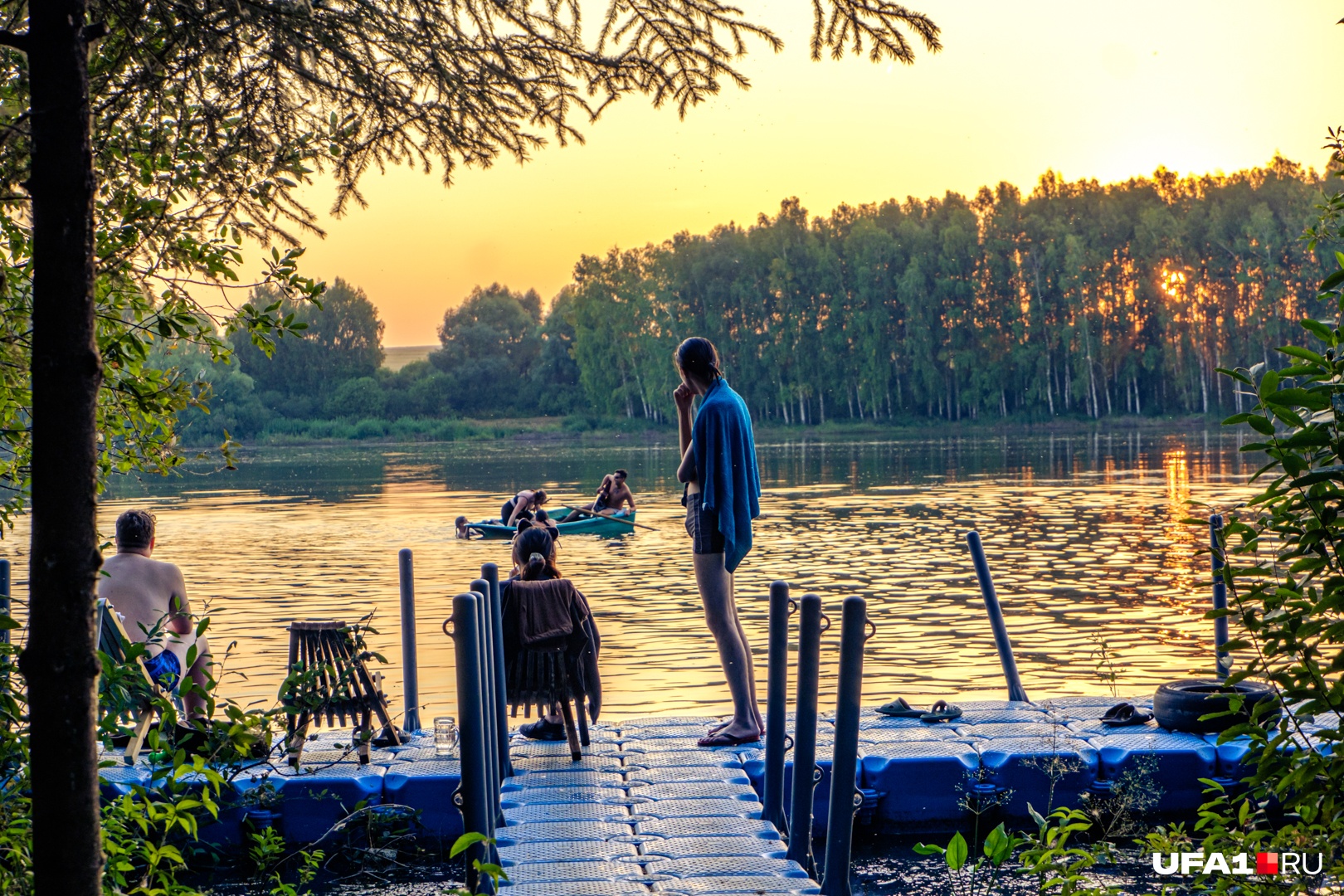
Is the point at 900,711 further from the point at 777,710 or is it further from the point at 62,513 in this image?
the point at 62,513

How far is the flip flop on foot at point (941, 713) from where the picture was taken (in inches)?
294

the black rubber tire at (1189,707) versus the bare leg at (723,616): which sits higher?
the bare leg at (723,616)

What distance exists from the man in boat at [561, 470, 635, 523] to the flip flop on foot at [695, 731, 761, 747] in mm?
17346

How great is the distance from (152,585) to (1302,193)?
268 feet

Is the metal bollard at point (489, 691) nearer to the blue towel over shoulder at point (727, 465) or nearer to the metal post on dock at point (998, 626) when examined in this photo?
the blue towel over shoulder at point (727, 465)

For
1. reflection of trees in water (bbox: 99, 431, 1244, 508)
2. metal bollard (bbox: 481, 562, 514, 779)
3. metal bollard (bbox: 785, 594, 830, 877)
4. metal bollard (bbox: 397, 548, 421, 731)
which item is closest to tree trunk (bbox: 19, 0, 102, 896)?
metal bollard (bbox: 785, 594, 830, 877)

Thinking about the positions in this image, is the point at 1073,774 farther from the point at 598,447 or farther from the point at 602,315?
the point at 602,315

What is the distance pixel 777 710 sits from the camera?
5.75m

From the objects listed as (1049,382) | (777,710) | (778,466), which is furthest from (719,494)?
(1049,382)

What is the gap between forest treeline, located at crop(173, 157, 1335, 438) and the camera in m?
76.4

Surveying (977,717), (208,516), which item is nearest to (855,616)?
(977,717)

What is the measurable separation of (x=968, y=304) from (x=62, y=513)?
8438cm

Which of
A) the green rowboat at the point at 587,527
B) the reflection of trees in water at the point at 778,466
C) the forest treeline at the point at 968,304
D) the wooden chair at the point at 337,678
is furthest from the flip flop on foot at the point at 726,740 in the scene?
the forest treeline at the point at 968,304

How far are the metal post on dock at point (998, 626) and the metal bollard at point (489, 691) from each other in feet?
10.0
